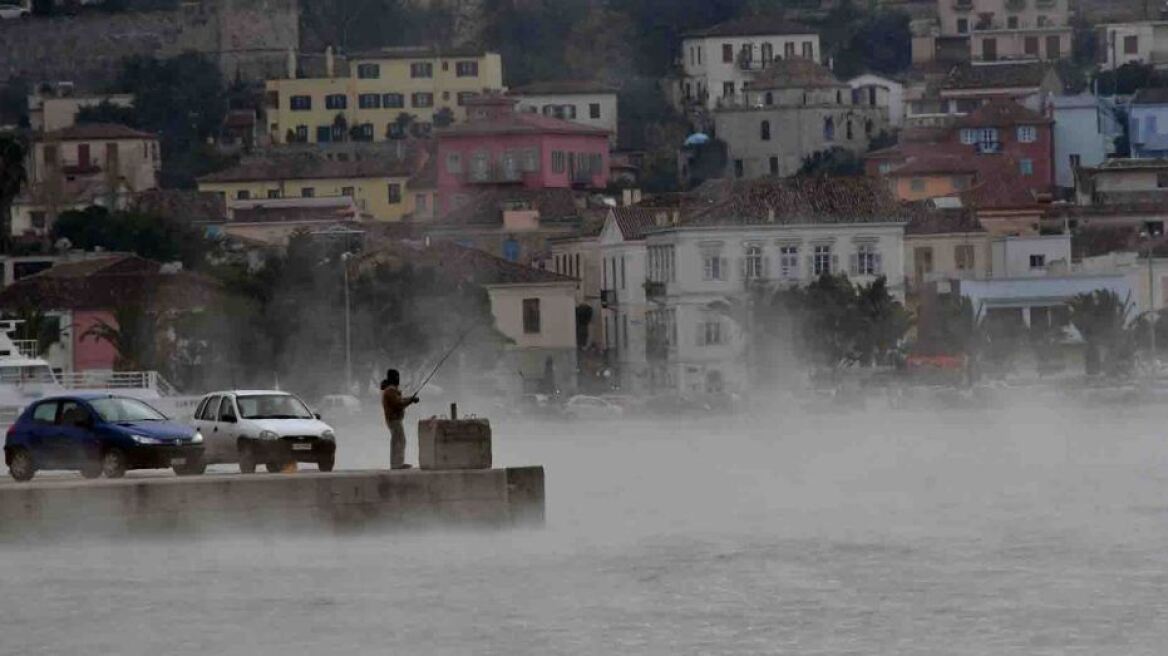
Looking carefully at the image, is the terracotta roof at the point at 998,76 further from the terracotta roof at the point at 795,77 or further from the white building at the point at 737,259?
the white building at the point at 737,259

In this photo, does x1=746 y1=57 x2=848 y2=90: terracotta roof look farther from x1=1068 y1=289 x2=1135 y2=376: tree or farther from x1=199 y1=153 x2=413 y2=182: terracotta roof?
x1=1068 y1=289 x2=1135 y2=376: tree

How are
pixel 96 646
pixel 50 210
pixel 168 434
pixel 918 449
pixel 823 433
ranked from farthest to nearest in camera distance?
pixel 50 210 < pixel 823 433 < pixel 918 449 < pixel 168 434 < pixel 96 646

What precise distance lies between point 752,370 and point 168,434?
67.6m

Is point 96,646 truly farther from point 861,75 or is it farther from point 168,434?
point 861,75

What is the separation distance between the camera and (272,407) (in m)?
60.4

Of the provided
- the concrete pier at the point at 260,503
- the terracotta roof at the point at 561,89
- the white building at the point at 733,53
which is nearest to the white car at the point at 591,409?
the concrete pier at the point at 260,503

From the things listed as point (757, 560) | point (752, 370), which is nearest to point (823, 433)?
point (752, 370)

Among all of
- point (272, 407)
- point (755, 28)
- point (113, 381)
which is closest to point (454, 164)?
point (755, 28)

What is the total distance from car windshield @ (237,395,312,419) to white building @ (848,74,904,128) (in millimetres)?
118325

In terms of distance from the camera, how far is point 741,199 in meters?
129

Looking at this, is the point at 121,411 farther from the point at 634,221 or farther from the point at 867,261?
the point at 634,221

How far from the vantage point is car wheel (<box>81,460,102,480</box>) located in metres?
58.6

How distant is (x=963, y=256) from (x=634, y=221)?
10469mm

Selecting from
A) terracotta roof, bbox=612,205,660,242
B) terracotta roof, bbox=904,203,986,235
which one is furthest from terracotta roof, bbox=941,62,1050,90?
terracotta roof, bbox=612,205,660,242
